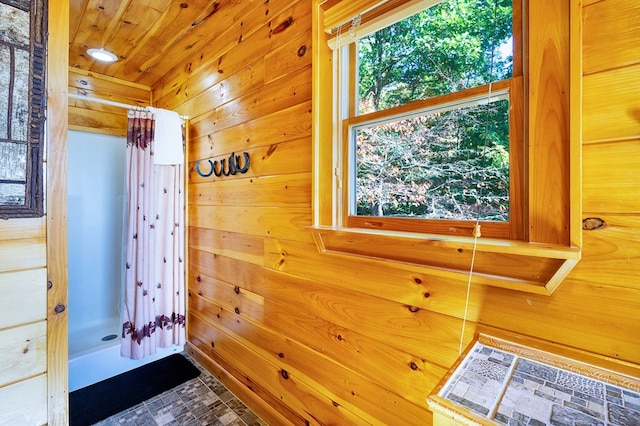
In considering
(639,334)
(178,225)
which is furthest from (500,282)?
(178,225)

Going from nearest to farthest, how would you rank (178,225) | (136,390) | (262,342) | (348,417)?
(348,417)
(262,342)
(136,390)
(178,225)

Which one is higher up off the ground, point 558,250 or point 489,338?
point 558,250

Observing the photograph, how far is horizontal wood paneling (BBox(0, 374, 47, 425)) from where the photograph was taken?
888 mm

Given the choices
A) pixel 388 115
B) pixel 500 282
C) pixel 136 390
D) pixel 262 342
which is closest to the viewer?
pixel 500 282

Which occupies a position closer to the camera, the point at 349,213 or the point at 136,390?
the point at 349,213

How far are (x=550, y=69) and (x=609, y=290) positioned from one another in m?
0.54

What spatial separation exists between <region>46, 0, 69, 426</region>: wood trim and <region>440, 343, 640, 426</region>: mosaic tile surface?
120cm

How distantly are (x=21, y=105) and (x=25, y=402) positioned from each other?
3.05 feet

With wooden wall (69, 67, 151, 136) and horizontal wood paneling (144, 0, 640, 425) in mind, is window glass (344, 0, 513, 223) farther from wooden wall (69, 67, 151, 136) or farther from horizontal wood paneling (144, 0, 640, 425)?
wooden wall (69, 67, 151, 136)

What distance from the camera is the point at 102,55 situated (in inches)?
86.3

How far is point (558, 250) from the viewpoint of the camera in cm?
65

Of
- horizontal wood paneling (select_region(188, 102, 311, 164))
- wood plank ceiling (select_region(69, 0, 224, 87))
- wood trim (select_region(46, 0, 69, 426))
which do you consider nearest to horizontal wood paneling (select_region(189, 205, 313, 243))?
horizontal wood paneling (select_region(188, 102, 311, 164))

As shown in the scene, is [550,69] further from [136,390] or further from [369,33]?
[136,390]

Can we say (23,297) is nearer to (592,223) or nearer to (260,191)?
(260,191)
